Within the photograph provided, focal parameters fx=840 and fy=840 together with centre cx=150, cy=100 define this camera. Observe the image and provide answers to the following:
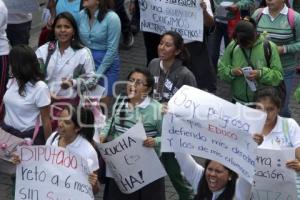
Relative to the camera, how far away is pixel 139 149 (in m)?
6.02

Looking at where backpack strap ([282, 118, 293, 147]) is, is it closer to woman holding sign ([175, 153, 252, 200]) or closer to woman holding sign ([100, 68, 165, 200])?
woman holding sign ([175, 153, 252, 200])

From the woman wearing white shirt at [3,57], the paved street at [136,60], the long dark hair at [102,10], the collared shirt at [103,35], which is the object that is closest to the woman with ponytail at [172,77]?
the collared shirt at [103,35]

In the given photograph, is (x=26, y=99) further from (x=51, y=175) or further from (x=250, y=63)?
(x=250, y=63)

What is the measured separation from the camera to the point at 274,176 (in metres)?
5.65

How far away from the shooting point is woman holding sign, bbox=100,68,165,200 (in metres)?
6.12

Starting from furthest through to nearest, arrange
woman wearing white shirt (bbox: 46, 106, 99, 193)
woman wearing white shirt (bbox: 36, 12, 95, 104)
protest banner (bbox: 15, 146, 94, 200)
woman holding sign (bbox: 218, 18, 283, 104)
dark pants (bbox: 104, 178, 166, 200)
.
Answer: woman holding sign (bbox: 218, 18, 283, 104) < woman wearing white shirt (bbox: 36, 12, 95, 104) < dark pants (bbox: 104, 178, 166, 200) < woman wearing white shirt (bbox: 46, 106, 99, 193) < protest banner (bbox: 15, 146, 94, 200)

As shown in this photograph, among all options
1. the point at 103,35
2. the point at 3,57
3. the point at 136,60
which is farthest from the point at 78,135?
the point at 136,60

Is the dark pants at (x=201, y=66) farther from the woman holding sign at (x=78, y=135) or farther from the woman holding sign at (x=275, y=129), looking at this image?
the woman holding sign at (x=78, y=135)

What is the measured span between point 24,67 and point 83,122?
31.2 inches

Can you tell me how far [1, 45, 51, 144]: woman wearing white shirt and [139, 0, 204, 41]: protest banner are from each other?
2.32m

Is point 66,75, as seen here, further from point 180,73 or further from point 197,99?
point 197,99

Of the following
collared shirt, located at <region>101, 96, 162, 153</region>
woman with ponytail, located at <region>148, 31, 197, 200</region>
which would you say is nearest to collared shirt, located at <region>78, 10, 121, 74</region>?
woman with ponytail, located at <region>148, 31, 197, 200</region>

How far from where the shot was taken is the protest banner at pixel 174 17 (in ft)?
27.1

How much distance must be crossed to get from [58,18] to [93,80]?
61 centimetres
